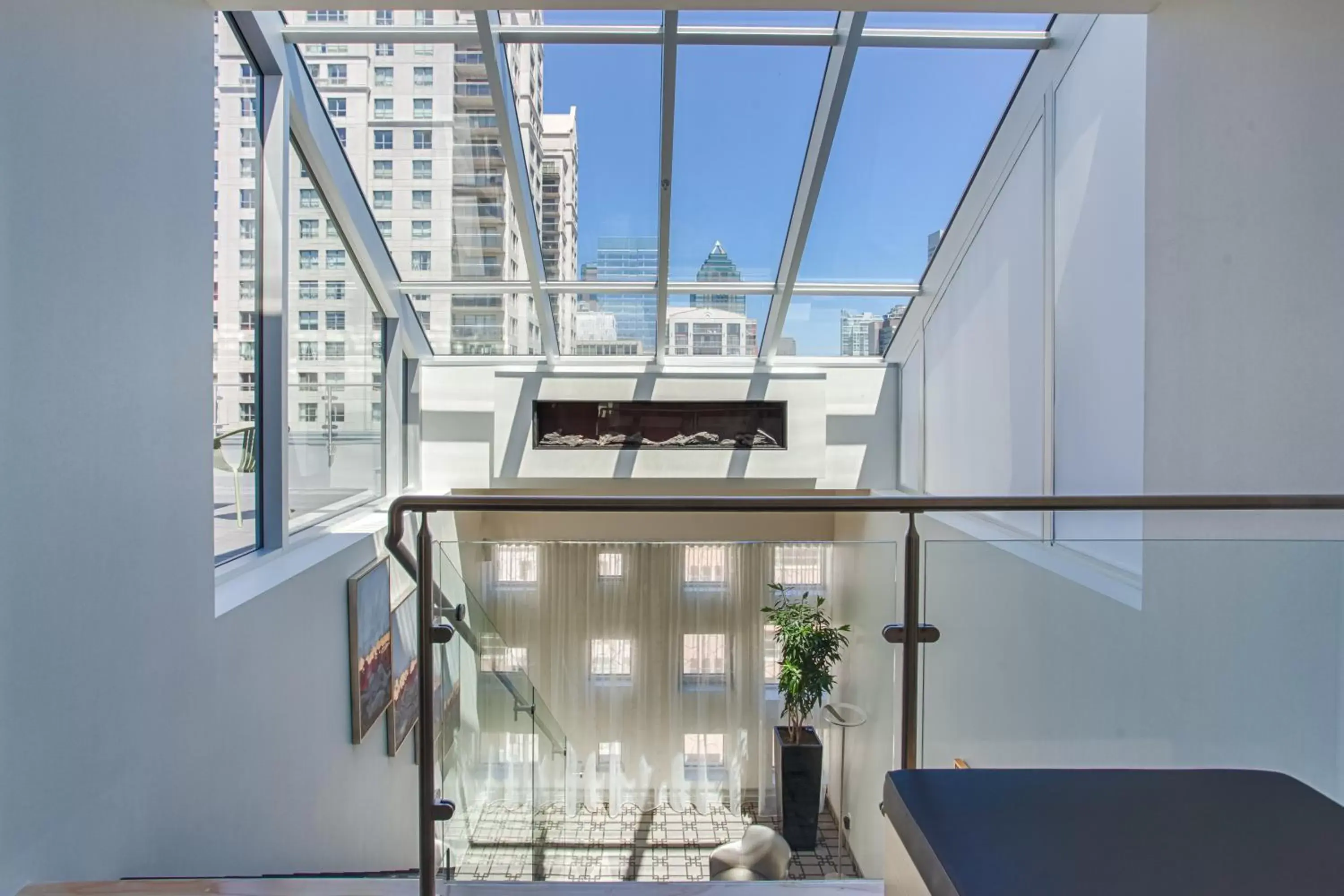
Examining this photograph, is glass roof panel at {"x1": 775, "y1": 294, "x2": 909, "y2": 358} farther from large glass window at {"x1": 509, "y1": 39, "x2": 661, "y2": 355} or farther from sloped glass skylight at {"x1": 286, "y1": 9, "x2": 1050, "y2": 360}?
large glass window at {"x1": 509, "y1": 39, "x2": 661, "y2": 355}

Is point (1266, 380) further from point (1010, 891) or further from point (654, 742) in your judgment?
point (654, 742)

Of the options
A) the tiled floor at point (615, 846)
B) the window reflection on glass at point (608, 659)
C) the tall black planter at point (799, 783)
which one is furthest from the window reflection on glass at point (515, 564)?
the tall black planter at point (799, 783)

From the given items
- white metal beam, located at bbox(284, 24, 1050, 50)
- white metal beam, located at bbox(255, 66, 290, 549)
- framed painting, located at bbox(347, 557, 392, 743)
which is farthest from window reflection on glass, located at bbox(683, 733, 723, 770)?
white metal beam, located at bbox(284, 24, 1050, 50)

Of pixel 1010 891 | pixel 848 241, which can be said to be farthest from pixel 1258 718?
pixel 848 241

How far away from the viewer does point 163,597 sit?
2.23m

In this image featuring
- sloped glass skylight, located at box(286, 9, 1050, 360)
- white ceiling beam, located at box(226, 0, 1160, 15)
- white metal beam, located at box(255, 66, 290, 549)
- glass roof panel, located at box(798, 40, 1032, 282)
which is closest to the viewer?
white ceiling beam, located at box(226, 0, 1160, 15)

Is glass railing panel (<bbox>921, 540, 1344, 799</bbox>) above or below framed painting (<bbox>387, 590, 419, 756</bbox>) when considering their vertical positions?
above

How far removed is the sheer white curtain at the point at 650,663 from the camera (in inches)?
77.0

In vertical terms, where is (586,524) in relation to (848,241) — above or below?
below

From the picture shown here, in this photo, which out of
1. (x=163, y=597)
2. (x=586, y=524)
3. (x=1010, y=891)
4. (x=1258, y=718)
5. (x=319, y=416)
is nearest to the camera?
(x=1010, y=891)

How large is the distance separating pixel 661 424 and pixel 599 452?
566mm

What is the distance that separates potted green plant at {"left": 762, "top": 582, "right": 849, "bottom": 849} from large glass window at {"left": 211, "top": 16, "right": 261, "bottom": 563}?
2.11 m

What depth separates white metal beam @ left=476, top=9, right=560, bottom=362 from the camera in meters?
3.47

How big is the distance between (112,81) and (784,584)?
84.3 inches
